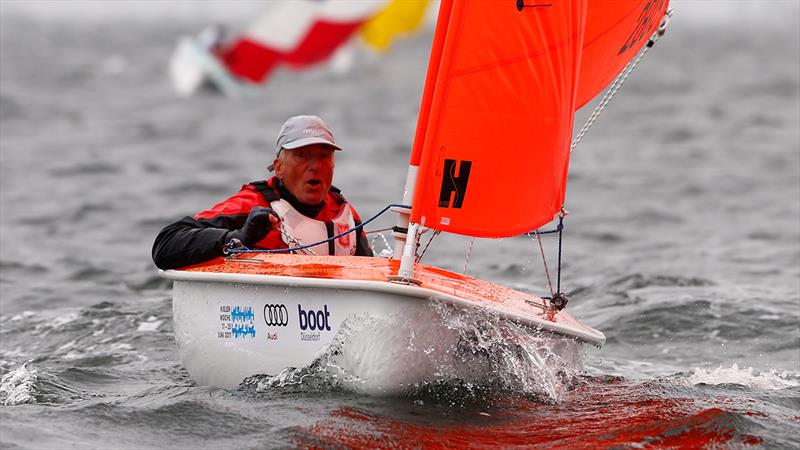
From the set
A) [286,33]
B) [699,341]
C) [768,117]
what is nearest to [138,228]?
[699,341]

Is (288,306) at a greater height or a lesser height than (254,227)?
lesser

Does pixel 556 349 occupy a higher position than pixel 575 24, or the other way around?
pixel 575 24

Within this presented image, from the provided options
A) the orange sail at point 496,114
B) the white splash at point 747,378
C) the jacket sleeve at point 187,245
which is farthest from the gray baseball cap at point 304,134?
the white splash at point 747,378

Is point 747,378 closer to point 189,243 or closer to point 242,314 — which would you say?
point 242,314

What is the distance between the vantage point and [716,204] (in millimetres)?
11609

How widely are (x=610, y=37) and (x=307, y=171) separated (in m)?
1.51

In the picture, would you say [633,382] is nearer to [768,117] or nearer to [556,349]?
[556,349]

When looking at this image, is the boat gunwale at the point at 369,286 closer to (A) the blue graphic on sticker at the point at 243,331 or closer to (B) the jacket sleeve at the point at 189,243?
(B) the jacket sleeve at the point at 189,243

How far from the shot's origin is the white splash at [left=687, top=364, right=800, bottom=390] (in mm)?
5055

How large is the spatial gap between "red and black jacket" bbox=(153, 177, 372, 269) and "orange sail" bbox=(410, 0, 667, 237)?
804 millimetres

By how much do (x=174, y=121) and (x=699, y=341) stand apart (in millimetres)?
16452

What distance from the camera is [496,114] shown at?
4098 millimetres

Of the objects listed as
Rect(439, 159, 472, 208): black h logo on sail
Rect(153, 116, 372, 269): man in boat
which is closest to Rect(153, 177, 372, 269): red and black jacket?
Rect(153, 116, 372, 269): man in boat

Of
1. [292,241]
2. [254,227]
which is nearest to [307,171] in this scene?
[292,241]
